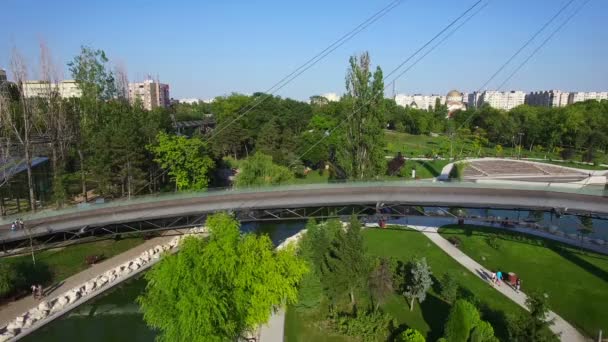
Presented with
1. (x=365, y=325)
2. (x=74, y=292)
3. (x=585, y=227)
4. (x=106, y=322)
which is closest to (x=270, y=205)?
(x=365, y=325)

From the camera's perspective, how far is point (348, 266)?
17.1 metres

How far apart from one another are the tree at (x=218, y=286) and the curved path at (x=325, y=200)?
9457 mm

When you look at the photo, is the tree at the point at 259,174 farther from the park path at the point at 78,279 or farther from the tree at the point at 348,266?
the tree at the point at 348,266

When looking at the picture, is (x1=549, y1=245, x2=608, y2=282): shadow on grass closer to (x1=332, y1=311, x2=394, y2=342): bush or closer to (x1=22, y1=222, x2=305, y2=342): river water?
(x1=332, y1=311, x2=394, y2=342): bush

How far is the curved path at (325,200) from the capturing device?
889 inches

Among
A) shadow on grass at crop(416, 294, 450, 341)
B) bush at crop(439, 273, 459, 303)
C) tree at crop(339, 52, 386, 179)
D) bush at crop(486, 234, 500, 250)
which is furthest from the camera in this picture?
tree at crop(339, 52, 386, 179)

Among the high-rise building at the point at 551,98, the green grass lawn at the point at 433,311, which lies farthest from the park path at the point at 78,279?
the high-rise building at the point at 551,98

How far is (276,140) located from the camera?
2050 inches

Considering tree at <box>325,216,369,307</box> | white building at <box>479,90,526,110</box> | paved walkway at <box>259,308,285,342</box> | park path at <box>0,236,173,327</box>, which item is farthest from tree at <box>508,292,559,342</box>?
white building at <box>479,90,526,110</box>

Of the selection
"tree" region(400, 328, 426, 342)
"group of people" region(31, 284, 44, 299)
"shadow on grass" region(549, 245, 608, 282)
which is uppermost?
"tree" region(400, 328, 426, 342)

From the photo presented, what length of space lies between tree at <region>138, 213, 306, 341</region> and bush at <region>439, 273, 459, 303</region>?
8.00m

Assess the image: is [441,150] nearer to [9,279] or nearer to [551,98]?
[9,279]

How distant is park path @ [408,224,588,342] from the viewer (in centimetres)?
1630

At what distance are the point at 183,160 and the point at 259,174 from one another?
22.1 ft
